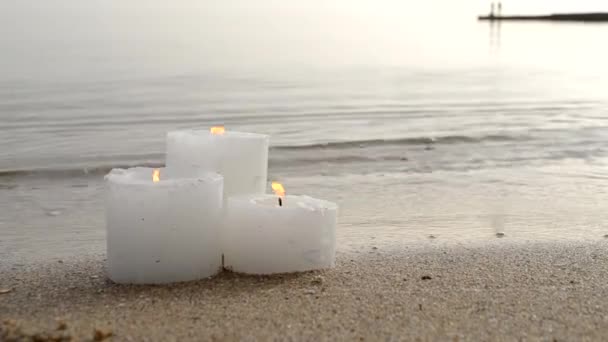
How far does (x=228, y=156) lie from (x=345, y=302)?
71 cm

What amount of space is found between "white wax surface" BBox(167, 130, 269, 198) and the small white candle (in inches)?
5.7

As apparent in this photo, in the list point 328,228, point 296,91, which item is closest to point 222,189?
point 328,228

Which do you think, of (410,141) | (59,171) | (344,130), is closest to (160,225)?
(59,171)

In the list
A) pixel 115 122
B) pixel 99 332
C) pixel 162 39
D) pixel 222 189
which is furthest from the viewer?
pixel 162 39

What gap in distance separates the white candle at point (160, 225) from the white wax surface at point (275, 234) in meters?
0.08

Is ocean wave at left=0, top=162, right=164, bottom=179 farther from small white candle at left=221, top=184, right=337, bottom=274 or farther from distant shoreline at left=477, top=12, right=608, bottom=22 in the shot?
distant shoreline at left=477, top=12, right=608, bottom=22

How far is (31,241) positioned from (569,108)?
7.39 m

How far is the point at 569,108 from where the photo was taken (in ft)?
32.3

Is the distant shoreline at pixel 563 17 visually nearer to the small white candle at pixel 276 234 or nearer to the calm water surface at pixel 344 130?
the calm water surface at pixel 344 130

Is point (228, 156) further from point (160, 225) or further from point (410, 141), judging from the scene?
point (410, 141)

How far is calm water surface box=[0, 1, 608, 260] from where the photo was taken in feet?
14.4

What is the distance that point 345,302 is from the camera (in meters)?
2.63

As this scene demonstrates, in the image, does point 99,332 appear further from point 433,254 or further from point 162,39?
point 162,39

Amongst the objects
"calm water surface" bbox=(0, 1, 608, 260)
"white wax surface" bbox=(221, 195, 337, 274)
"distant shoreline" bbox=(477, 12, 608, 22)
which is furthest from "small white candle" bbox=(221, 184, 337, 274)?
"distant shoreline" bbox=(477, 12, 608, 22)
